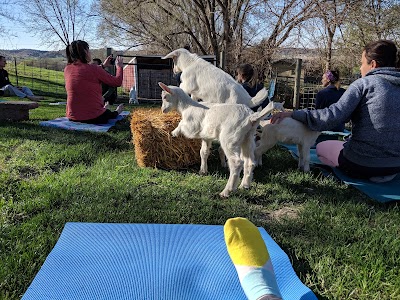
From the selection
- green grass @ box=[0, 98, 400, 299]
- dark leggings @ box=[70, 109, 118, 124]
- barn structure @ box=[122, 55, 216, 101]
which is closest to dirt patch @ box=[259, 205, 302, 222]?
green grass @ box=[0, 98, 400, 299]

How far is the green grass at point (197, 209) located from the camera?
2.34 m

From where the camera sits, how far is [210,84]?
4.55m

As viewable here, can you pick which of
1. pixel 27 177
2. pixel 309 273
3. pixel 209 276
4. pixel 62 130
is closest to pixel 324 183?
pixel 309 273

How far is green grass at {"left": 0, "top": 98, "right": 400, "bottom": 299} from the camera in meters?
2.34

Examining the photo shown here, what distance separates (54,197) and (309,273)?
243 centimetres

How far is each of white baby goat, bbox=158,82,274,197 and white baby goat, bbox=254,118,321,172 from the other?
2.33ft

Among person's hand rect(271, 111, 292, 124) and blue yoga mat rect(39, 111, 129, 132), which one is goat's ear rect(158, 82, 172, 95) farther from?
blue yoga mat rect(39, 111, 129, 132)

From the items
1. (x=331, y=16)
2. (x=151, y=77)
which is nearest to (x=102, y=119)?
(x=151, y=77)

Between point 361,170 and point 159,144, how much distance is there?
250cm

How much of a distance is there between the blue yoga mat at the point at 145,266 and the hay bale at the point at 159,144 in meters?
1.91

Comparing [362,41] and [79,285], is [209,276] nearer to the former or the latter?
[79,285]

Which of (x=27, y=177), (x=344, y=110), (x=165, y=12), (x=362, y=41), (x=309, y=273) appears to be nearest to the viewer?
(x=309, y=273)

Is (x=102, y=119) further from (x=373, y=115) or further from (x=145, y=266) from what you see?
(x=145, y=266)

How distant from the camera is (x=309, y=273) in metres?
2.40
